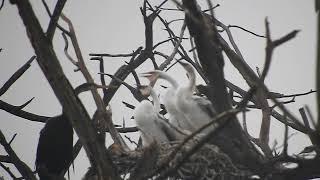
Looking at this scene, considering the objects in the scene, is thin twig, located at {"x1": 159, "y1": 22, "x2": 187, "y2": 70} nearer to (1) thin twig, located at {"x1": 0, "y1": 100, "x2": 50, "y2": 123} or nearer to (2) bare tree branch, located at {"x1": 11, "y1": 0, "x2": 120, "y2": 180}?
(1) thin twig, located at {"x1": 0, "y1": 100, "x2": 50, "y2": 123}

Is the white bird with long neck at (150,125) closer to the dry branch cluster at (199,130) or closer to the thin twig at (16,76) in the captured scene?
the dry branch cluster at (199,130)

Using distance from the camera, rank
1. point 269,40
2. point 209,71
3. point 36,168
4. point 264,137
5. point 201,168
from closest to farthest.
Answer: point 269,40 → point 209,71 → point 201,168 → point 264,137 → point 36,168

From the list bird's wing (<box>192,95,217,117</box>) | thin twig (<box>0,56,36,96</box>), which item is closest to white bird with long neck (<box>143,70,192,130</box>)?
bird's wing (<box>192,95,217,117</box>)

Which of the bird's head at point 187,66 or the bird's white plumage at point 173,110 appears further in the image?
the bird's head at point 187,66

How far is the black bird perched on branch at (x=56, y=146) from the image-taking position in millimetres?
5191

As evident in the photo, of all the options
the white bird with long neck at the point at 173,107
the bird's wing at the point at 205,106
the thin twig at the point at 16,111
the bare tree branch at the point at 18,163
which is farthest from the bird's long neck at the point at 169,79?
the bare tree branch at the point at 18,163

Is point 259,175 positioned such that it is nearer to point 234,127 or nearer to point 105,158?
point 234,127

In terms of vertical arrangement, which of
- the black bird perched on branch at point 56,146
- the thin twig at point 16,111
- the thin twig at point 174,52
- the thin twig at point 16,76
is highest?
the thin twig at point 174,52

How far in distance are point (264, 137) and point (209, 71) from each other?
1563 mm

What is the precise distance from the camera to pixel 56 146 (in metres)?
5.24

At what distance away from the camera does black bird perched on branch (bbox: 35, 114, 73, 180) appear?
5.19 metres

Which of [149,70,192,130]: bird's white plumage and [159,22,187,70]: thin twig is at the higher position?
[159,22,187,70]: thin twig

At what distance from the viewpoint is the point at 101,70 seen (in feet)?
15.3

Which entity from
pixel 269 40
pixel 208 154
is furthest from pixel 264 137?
pixel 269 40
